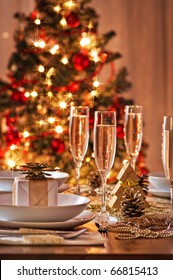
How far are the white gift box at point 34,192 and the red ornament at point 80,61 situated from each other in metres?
2.39

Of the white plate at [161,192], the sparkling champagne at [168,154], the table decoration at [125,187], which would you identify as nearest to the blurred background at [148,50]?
the white plate at [161,192]

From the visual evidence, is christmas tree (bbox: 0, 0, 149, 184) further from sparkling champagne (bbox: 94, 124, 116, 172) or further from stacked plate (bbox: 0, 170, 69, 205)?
sparkling champagne (bbox: 94, 124, 116, 172)

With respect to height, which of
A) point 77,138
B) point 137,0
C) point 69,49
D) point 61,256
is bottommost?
point 61,256

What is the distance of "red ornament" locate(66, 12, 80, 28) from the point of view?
4.08 m

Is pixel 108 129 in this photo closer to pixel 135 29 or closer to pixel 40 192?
pixel 40 192

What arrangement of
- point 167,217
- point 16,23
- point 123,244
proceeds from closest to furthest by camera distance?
point 123,244, point 167,217, point 16,23

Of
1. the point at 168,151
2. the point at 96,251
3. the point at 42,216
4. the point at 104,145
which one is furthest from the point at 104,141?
the point at 96,251

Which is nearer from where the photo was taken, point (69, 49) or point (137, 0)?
point (69, 49)

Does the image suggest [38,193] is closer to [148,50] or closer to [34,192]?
[34,192]

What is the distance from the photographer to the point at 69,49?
4227 mm

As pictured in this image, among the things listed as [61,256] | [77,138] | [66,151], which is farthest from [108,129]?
[66,151]

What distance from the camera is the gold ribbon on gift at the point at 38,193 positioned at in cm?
176

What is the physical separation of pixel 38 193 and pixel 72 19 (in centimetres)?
245

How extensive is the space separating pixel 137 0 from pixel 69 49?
133 centimetres
